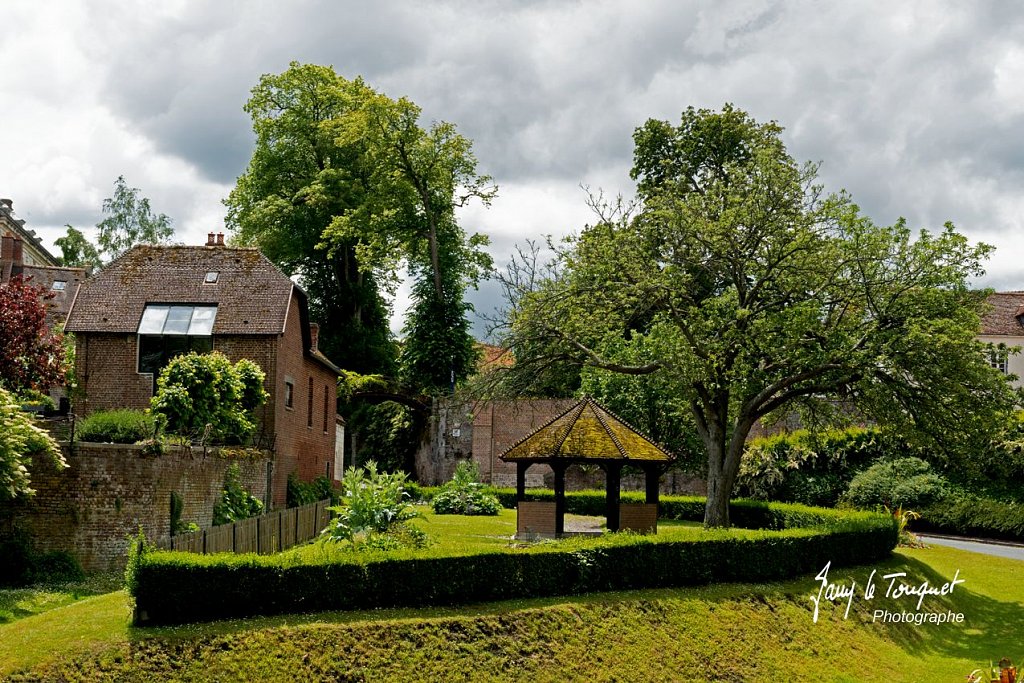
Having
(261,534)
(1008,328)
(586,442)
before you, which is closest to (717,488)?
(586,442)

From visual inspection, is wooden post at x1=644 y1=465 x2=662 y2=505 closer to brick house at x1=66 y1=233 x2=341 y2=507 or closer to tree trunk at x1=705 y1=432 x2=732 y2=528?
tree trunk at x1=705 y1=432 x2=732 y2=528

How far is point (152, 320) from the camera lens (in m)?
32.6

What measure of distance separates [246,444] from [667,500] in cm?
1597

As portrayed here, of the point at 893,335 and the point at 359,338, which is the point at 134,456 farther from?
the point at 359,338

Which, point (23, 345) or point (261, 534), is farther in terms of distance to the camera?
point (23, 345)

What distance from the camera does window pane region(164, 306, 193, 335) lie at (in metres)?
32.4

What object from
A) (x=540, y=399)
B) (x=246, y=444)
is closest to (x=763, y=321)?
(x=246, y=444)

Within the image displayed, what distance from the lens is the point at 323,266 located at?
54.2 m

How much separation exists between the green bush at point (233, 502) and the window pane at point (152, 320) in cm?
723

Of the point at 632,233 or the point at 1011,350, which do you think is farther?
the point at 632,233

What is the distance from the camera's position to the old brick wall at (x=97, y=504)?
21.9 metres

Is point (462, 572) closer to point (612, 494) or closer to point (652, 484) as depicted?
point (612, 494)

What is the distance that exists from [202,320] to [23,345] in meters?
6.60

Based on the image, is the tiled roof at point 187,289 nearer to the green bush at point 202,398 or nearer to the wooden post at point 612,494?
the green bush at point 202,398
